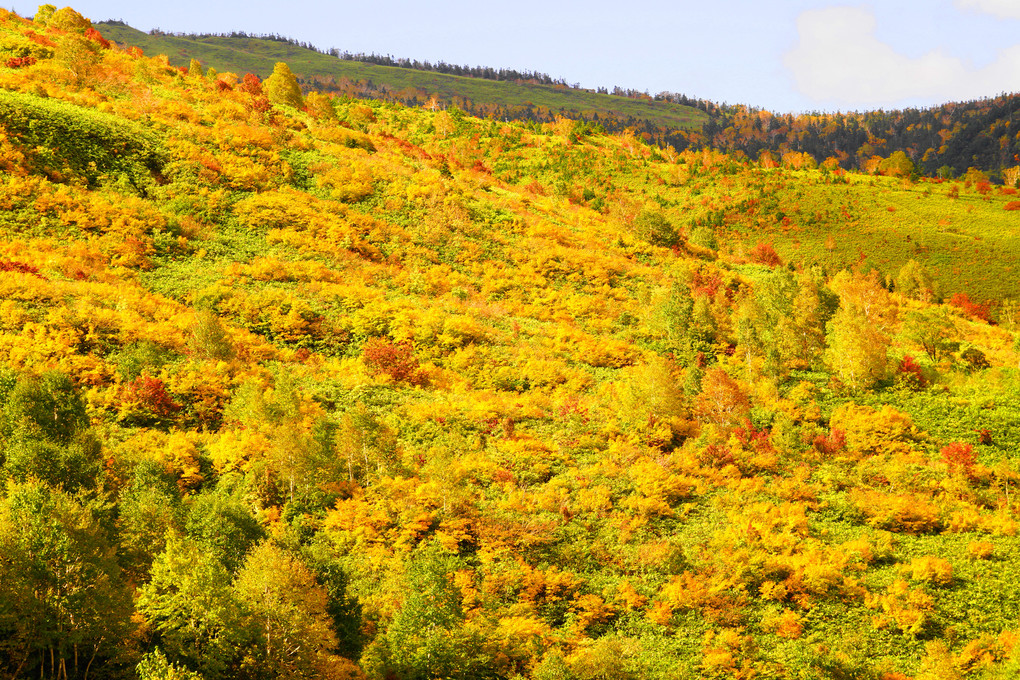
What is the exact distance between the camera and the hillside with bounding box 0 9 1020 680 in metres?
14.5

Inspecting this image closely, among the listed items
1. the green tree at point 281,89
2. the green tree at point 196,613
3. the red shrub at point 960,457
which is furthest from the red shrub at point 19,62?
the red shrub at point 960,457

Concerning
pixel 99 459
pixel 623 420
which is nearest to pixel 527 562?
pixel 623 420

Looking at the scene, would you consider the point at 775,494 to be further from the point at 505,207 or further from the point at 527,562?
the point at 505,207

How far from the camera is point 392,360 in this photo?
28.3m

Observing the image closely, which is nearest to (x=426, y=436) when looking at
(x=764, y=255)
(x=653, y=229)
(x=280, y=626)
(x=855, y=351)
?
(x=280, y=626)

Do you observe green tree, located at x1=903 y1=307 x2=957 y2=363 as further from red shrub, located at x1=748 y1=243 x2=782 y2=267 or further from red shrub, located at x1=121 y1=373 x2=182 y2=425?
red shrub, located at x1=121 y1=373 x2=182 y2=425

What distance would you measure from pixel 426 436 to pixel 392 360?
19.2 ft

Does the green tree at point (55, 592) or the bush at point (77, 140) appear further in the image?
the bush at point (77, 140)

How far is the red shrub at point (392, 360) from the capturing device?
2762 cm

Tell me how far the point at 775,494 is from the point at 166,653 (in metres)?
19.3

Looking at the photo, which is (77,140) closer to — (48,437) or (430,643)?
(48,437)

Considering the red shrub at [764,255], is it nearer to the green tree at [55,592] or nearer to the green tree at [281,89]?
the green tree at [281,89]

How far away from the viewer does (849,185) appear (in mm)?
85562

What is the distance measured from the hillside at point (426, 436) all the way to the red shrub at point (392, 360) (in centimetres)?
14
